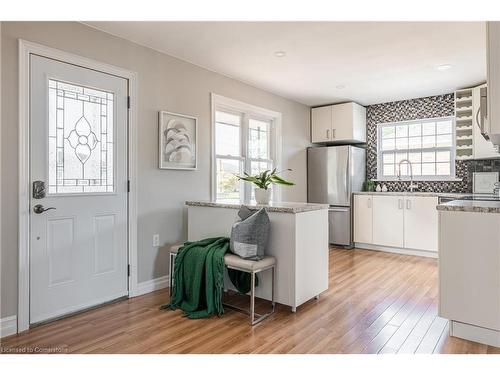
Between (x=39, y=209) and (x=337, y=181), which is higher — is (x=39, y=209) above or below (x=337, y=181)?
below

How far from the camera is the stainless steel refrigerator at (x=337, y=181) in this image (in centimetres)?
534

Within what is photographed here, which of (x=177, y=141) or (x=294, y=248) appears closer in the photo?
(x=294, y=248)

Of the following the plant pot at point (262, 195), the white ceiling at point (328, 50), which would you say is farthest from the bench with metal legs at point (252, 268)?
the white ceiling at point (328, 50)

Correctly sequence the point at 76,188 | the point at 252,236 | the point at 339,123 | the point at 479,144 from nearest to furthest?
the point at 252,236 < the point at 76,188 < the point at 479,144 < the point at 339,123

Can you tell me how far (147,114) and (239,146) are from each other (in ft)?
5.04

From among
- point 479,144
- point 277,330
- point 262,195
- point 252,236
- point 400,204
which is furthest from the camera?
point 400,204

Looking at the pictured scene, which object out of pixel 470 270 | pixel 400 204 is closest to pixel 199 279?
pixel 470 270

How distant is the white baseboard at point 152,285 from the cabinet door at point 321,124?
361cm

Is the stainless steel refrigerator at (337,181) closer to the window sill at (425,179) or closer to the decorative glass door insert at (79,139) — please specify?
the window sill at (425,179)

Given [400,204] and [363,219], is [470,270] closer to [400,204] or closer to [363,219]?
[400,204]

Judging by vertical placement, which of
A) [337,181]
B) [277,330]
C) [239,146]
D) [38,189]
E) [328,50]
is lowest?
[277,330]

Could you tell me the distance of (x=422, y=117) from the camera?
5.32 meters

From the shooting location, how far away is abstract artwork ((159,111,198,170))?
3400 mm
